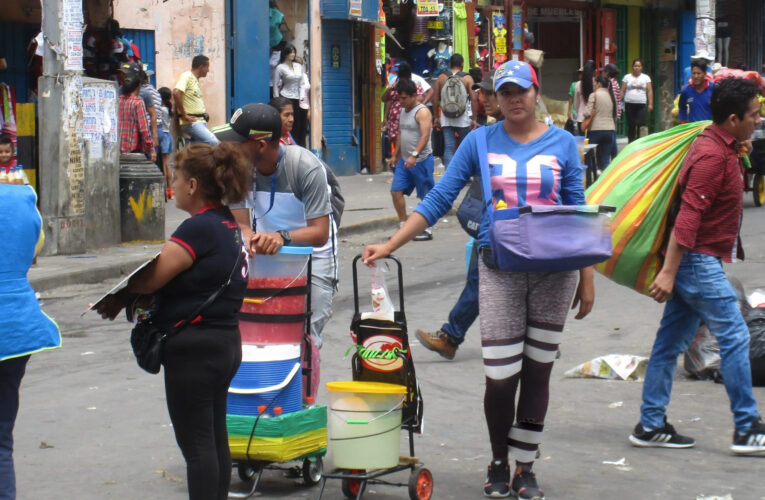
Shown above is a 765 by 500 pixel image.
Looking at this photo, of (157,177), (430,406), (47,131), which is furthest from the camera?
(157,177)

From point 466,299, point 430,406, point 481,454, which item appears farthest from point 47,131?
point 481,454

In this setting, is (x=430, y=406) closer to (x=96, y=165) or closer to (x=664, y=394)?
(x=664, y=394)

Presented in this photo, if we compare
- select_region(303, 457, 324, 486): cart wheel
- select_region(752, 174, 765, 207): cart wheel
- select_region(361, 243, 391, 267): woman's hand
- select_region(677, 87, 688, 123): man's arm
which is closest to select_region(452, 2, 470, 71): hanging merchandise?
select_region(677, 87, 688, 123): man's arm

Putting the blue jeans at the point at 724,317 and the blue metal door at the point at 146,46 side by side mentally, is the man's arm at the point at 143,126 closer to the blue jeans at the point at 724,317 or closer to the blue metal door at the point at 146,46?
the blue metal door at the point at 146,46

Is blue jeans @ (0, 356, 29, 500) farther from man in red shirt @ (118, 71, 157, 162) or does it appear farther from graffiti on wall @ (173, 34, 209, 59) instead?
Answer: graffiti on wall @ (173, 34, 209, 59)

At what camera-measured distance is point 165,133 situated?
A: 56.5ft

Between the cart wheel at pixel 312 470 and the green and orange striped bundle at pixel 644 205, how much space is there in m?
1.68

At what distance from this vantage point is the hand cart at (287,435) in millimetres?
5062

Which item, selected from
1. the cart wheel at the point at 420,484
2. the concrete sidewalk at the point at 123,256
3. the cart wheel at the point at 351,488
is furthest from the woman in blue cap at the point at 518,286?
the concrete sidewalk at the point at 123,256

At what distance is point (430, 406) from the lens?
6.90 metres

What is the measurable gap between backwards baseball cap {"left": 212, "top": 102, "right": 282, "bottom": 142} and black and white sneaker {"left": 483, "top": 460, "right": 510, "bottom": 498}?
1.72 meters

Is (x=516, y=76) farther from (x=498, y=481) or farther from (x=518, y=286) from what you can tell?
(x=498, y=481)

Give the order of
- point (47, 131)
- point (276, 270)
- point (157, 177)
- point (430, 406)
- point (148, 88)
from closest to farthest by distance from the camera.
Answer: point (276, 270), point (430, 406), point (47, 131), point (157, 177), point (148, 88)

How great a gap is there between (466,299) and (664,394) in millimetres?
2186
